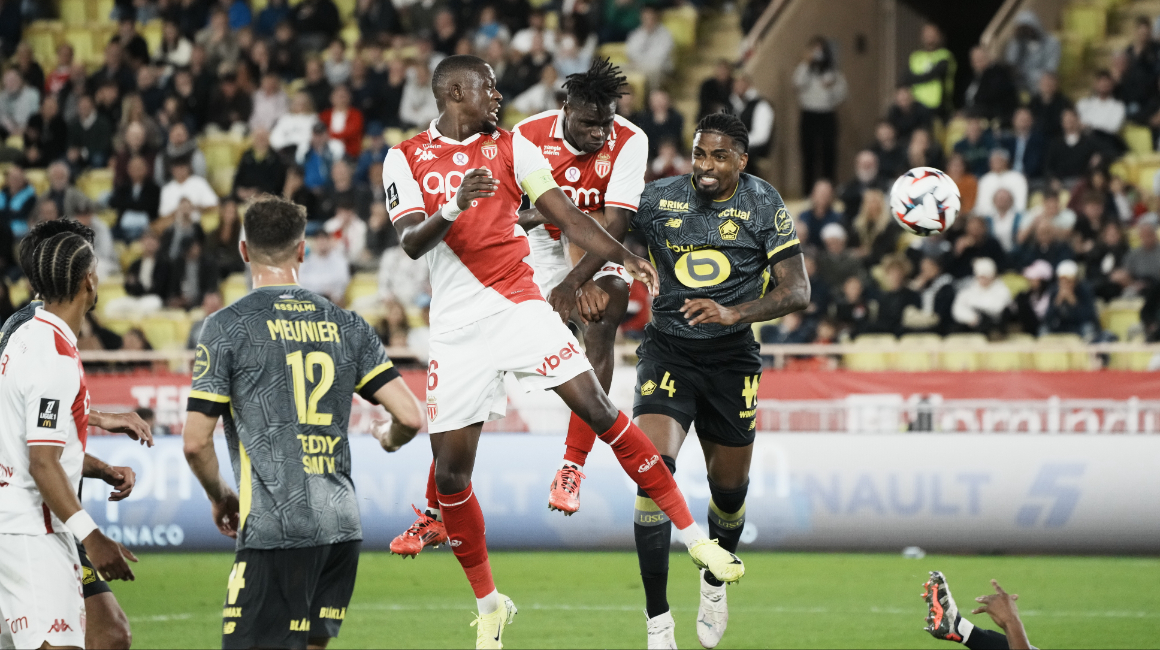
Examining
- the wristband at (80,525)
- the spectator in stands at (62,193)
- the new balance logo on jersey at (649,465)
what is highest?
the spectator in stands at (62,193)

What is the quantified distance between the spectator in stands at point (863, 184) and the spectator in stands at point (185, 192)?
29.4ft

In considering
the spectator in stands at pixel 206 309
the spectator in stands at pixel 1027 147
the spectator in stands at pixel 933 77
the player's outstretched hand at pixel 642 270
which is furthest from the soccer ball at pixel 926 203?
the spectator in stands at pixel 206 309

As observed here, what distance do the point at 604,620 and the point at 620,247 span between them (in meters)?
3.74

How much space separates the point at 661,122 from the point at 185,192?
22.9ft

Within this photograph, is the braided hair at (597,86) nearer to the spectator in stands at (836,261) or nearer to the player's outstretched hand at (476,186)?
the player's outstretched hand at (476,186)

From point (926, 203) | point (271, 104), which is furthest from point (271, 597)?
point (271, 104)

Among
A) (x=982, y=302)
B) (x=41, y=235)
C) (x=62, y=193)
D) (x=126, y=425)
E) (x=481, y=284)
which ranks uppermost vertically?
(x=62, y=193)

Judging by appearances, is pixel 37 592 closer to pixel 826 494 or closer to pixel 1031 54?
pixel 826 494

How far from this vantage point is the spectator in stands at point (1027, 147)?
16625 millimetres

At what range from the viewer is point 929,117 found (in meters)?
17.4

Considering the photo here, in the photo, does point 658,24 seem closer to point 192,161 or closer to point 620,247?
point 192,161

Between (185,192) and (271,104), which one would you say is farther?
(271,104)

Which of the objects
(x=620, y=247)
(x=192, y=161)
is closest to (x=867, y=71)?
(x=192, y=161)

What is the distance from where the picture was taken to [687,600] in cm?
1032
